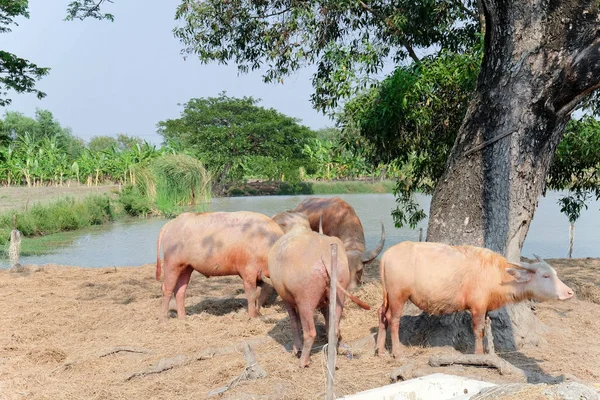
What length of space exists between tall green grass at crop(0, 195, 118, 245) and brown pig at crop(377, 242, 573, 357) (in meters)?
16.1

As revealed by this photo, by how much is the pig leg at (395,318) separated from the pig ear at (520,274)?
1.04 metres

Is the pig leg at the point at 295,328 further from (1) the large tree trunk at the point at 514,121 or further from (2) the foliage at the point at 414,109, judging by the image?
(2) the foliage at the point at 414,109

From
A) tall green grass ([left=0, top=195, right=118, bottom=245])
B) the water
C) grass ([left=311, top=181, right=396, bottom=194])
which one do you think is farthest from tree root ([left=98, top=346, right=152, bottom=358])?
grass ([left=311, top=181, right=396, bottom=194])

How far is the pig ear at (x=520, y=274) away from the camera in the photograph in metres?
5.54

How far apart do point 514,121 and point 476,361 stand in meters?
2.52

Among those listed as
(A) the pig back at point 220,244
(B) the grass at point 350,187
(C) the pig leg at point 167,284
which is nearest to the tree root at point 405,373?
(A) the pig back at point 220,244

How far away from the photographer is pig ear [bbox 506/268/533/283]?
18.2 feet

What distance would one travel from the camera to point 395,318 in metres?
5.72

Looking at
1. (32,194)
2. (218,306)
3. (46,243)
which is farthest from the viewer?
(32,194)

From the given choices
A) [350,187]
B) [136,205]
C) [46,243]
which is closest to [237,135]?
[350,187]

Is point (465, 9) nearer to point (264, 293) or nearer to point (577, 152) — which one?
point (577, 152)

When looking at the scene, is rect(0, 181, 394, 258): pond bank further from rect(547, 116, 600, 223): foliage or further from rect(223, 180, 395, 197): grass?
rect(547, 116, 600, 223): foliage

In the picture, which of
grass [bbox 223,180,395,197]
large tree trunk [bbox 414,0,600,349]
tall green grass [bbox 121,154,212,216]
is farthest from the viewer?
grass [bbox 223,180,395,197]

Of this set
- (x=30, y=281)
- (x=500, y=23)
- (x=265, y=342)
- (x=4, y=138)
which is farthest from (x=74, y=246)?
(x=500, y=23)
